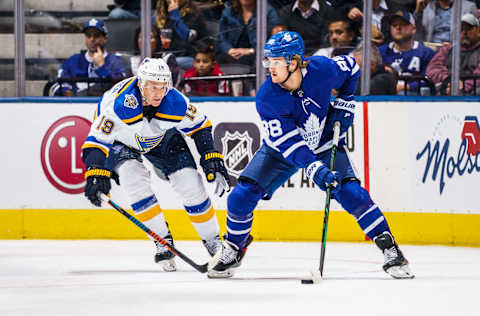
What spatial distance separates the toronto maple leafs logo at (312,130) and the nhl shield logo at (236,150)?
5.46 ft

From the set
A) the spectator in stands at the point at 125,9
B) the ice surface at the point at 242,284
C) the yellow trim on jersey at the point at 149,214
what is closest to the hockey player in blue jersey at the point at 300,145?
the ice surface at the point at 242,284

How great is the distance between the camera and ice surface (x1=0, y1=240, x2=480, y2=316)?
318 cm

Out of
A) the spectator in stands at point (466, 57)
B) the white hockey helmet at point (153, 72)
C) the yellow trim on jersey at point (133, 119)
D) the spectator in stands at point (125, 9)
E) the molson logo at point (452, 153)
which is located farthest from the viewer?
the spectator in stands at point (125, 9)

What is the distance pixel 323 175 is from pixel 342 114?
0.50 m

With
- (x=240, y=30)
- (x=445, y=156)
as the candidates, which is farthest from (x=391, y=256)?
(x=240, y=30)

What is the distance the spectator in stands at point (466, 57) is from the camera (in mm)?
5691

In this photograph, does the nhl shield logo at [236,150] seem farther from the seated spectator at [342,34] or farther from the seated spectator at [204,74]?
the seated spectator at [342,34]

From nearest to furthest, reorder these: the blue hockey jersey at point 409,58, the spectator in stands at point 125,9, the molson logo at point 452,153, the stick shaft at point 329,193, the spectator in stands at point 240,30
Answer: the stick shaft at point 329,193 < the molson logo at point 452,153 < the blue hockey jersey at point 409,58 < the spectator in stands at point 240,30 < the spectator in stands at point 125,9

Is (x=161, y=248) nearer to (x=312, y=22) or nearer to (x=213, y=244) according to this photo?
(x=213, y=244)

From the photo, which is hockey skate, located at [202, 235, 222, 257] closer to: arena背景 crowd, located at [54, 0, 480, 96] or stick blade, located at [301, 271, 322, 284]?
stick blade, located at [301, 271, 322, 284]

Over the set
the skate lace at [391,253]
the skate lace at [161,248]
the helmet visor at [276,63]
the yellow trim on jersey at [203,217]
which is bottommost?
→ the skate lace at [161,248]

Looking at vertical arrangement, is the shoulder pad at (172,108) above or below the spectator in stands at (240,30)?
below

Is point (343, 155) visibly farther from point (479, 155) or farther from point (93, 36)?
point (93, 36)

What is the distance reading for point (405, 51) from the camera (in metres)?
5.83
